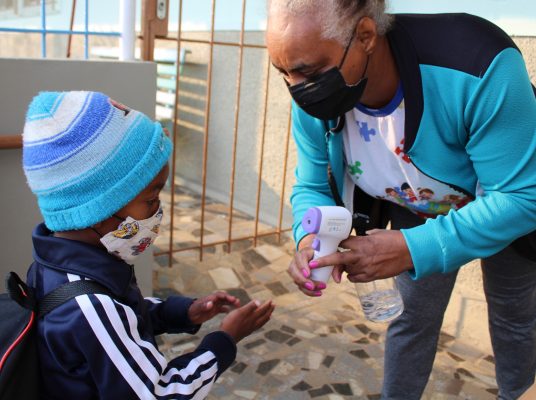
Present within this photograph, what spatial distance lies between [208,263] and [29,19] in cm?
543

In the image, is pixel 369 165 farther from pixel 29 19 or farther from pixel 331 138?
pixel 29 19

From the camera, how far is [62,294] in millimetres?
1271

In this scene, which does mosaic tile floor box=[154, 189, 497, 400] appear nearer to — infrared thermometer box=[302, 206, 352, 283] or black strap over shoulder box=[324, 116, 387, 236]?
black strap over shoulder box=[324, 116, 387, 236]

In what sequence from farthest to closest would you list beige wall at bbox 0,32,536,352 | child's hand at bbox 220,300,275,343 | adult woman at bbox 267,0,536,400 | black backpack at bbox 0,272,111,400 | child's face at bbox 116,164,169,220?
1. beige wall at bbox 0,32,536,352
2. child's hand at bbox 220,300,275,343
3. adult woman at bbox 267,0,536,400
4. child's face at bbox 116,164,169,220
5. black backpack at bbox 0,272,111,400

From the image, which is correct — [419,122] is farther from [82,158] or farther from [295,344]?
[295,344]

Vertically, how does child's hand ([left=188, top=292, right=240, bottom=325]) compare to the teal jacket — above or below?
below

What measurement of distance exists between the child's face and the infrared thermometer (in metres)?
0.41

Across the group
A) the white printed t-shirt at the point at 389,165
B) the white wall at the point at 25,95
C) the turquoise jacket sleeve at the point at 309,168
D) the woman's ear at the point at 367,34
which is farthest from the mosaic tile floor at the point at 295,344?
the woman's ear at the point at 367,34

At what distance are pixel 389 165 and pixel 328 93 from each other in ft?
1.17

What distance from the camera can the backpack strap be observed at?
1265mm

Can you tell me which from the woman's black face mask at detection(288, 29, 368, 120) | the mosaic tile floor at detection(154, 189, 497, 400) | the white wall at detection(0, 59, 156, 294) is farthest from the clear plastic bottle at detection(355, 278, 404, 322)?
the white wall at detection(0, 59, 156, 294)

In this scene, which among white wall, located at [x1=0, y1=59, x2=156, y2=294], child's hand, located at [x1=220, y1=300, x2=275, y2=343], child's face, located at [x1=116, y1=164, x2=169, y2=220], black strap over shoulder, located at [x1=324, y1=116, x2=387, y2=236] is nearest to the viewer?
child's face, located at [x1=116, y1=164, x2=169, y2=220]

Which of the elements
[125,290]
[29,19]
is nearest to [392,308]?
[125,290]

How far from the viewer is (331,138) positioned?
186 cm
